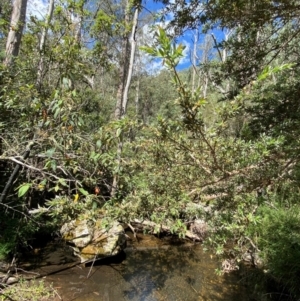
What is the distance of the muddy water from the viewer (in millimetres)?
4961

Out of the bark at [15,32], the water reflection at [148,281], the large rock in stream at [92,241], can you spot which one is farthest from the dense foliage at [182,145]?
the large rock in stream at [92,241]

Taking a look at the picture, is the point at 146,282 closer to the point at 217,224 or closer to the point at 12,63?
the point at 217,224

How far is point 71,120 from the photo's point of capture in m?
2.23

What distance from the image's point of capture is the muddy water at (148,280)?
4961 millimetres

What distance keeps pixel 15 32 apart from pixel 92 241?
4869mm

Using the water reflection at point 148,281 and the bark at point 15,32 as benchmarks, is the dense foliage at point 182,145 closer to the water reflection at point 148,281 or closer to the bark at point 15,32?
the bark at point 15,32

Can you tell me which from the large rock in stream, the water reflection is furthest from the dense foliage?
the large rock in stream

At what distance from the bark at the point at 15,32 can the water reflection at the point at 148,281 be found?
448 cm

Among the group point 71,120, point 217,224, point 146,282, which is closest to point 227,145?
point 217,224

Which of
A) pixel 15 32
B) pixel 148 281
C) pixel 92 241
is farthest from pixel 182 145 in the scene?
pixel 15 32

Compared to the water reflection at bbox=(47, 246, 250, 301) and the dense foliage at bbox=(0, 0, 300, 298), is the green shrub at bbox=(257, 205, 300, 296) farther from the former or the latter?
the dense foliage at bbox=(0, 0, 300, 298)

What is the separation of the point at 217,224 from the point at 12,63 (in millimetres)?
5082

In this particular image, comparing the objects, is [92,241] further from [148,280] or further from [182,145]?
[182,145]

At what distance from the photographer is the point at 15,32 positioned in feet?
19.2
